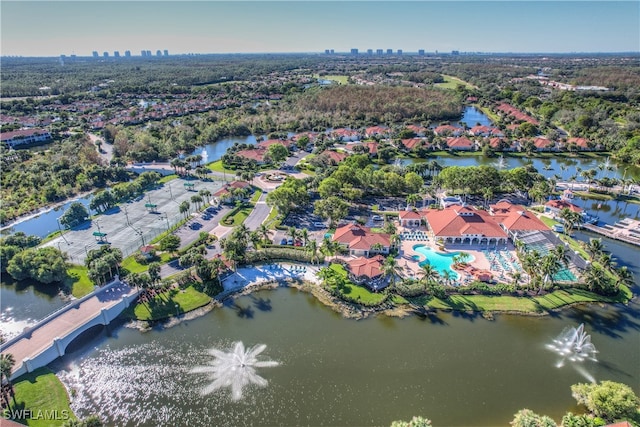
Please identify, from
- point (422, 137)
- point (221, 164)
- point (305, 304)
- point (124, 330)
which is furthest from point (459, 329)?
point (422, 137)

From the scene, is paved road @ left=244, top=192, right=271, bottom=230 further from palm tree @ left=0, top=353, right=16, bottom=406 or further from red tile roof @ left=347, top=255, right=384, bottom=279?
palm tree @ left=0, top=353, right=16, bottom=406

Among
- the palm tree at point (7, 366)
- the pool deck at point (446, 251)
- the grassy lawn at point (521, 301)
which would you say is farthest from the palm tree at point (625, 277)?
the palm tree at point (7, 366)

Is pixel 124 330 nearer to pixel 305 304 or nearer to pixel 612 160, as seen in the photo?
pixel 305 304

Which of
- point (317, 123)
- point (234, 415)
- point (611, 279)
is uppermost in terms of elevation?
point (317, 123)

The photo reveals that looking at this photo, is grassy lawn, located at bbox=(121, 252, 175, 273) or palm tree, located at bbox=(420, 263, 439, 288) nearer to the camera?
palm tree, located at bbox=(420, 263, 439, 288)

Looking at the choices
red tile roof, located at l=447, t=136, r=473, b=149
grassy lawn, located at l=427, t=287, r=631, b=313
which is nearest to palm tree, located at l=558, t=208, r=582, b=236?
grassy lawn, located at l=427, t=287, r=631, b=313

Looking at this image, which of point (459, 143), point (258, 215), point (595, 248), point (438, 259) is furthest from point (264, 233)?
point (459, 143)

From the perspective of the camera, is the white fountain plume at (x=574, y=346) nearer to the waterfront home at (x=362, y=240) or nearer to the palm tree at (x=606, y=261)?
the palm tree at (x=606, y=261)
